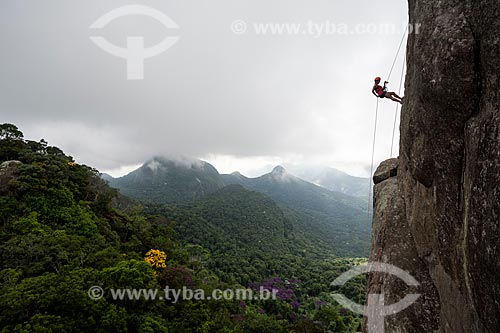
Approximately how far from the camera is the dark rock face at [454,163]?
3277 millimetres

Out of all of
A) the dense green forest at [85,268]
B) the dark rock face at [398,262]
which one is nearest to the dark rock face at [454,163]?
the dark rock face at [398,262]

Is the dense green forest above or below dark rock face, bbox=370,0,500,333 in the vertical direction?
below

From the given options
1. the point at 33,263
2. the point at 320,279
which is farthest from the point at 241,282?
the point at 33,263

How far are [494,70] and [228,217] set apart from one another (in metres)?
106

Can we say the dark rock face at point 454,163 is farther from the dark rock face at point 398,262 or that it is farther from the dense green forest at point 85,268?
the dense green forest at point 85,268

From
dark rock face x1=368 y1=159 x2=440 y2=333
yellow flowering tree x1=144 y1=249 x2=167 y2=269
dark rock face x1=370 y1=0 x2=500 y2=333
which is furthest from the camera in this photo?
yellow flowering tree x1=144 y1=249 x2=167 y2=269

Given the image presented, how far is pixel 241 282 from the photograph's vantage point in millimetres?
53469

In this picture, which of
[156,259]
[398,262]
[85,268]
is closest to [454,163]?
[398,262]

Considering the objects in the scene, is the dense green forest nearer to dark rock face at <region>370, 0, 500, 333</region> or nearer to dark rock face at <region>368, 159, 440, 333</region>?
dark rock face at <region>368, 159, 440, 333</region>

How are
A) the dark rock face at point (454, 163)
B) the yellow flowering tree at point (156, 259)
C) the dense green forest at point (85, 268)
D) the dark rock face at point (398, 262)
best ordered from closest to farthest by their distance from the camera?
the dark rock face at point (454, 163), the dark rock face at point (398, 262), the dense green forest at point (85, 268), the yellow flowering tree at point (156, 259)

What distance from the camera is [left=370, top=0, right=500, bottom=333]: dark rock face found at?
3277 millimetres

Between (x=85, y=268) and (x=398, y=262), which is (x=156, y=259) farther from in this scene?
(x=398, y=262)

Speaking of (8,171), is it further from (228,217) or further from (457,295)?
(228,217)

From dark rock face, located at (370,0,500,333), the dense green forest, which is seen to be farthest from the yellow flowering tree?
dark rock face, located at (370,0,500,333)
